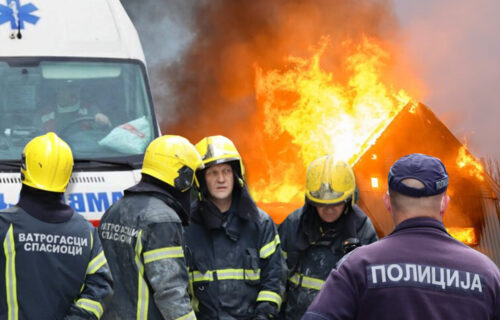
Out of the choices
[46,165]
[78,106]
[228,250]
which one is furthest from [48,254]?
[78,106]

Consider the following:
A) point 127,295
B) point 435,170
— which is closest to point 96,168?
point 127,295

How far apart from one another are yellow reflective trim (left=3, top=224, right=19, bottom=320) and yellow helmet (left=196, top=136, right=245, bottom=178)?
1.53 meters

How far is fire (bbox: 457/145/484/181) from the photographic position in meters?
8.29

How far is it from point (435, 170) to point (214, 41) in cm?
1432

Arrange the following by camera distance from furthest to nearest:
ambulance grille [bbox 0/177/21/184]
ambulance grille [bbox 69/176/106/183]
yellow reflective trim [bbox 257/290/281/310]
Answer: ambulance grille [bbox 69/176/106/183], ambulance grille [bbox 0/177/21/184], yellow reflective trim [bbox 257/290/281/310]

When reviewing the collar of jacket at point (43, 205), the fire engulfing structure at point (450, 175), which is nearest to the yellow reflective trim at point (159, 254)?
the collar of jacket at point (43, 205)

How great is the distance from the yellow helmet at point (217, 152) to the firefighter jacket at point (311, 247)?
1.87ft

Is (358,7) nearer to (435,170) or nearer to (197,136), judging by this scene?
(197,136)

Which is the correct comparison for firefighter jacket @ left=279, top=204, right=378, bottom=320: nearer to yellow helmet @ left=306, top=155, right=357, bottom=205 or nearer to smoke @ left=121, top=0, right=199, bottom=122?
yellow helmet @ left=306, top=155, right=357, bottom=205

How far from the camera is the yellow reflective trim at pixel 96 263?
3445 millimetres

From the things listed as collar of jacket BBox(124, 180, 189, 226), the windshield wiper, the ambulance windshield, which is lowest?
collar of jacket BBox(124, 180, 189, 226)

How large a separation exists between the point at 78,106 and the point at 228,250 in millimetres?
2175

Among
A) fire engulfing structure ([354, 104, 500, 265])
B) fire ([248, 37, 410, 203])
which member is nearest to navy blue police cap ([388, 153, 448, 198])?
fire engulfing structure ([354, 104, 500, 265])

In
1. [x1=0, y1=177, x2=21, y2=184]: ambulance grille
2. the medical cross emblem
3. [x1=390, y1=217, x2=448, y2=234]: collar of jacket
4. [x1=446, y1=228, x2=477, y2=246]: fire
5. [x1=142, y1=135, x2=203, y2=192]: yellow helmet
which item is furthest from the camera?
[x1=446, y1=228, x2=477, y2=246]: fire
